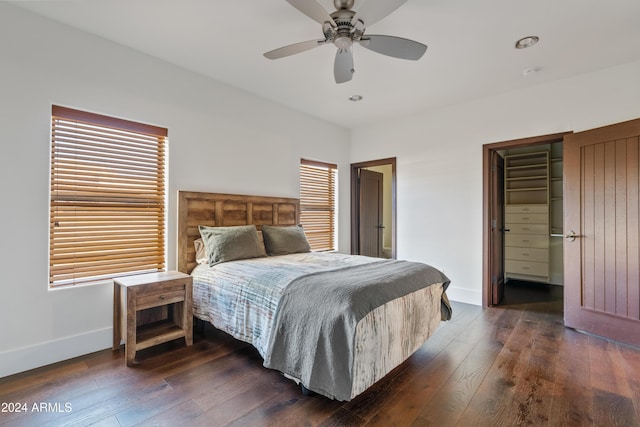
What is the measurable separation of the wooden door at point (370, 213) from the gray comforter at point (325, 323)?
314 cm

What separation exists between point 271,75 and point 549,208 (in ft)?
15.9

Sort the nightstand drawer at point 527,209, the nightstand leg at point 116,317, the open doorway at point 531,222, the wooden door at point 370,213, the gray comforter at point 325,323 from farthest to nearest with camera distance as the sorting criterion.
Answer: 1. the wooden door at point 370,213
2. the nightstand drawer at point 527,209
3. the open doorway at point 531,222
4. the nightstand leg at point 116,317
5. the gray comforter at point 325,323

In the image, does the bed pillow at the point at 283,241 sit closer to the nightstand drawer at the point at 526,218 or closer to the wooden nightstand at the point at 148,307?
the wooden nightstand at the point at 148,307

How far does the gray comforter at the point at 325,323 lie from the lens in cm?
167

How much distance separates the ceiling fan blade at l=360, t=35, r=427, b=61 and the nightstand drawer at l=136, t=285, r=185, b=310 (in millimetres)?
2485

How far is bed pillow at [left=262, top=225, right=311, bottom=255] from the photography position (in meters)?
3.40

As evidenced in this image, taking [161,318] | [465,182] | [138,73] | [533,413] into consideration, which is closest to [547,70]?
[465,182]

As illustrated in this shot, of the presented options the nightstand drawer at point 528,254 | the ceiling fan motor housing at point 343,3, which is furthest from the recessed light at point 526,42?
the nightstand drawer at point 528,254

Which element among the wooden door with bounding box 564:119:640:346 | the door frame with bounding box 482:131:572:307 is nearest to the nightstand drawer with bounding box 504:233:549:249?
the door frame with bounding box 482:131:572:307

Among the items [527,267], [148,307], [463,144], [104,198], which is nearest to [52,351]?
[148,307]

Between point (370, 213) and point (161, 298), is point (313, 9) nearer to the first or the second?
point (161, 298)

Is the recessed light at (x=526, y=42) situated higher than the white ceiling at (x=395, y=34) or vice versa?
the white ceiling at (x=395, y=34)

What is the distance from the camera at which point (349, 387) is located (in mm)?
1637

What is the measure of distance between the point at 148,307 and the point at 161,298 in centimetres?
11
